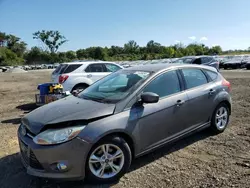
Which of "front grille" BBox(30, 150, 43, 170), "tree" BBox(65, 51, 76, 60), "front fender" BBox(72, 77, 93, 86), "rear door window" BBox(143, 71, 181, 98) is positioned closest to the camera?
"front grille" BBox(30, 150, 43, 170)

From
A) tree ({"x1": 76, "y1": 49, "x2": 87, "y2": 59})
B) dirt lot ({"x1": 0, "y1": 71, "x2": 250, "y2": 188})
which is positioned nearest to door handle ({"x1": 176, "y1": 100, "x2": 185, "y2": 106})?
dirt lot ({"x1": 0, "y1": 71, "x2": 250, "y2": 188})

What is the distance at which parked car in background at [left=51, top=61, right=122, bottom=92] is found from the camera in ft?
29.9

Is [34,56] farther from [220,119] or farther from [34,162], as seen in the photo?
[34,162]

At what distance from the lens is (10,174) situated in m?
3.94

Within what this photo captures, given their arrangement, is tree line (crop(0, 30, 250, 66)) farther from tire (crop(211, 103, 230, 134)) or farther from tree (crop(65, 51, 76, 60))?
tire (crop(211, 103, 230, 134))

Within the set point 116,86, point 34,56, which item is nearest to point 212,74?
point 116,86

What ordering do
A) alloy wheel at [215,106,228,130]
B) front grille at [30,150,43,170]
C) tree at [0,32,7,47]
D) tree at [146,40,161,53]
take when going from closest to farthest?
front grille at [30,150,43,170] < alloy wheel at [215,106,228,130] < tree at [0,32,7,47] < tree at [146,40,161,53]

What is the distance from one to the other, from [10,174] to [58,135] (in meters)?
1.34

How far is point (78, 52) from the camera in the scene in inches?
4112

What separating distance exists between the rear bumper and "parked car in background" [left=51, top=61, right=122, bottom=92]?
234 inches

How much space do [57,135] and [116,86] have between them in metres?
1.50

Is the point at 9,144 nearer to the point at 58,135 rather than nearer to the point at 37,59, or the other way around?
the point at 58,135

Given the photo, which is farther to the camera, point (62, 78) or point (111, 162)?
point (62, 78)

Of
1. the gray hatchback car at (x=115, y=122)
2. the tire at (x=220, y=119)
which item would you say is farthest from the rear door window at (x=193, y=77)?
the tire at (x=220, y=119)
